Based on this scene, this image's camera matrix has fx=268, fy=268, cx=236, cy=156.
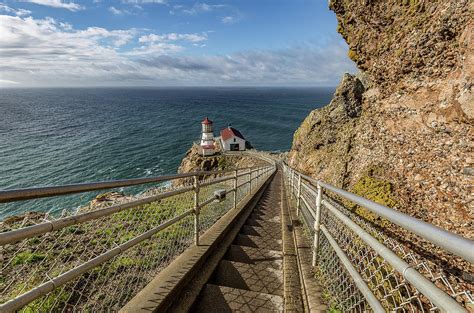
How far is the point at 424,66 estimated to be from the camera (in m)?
6.89

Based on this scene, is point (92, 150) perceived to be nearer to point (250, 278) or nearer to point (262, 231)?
point (262, 231)

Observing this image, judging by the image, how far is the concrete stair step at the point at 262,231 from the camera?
612 cm

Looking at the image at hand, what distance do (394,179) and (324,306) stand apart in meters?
4.78

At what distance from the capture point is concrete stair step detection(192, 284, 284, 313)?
320 centimetres

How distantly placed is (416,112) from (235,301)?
6537 mm

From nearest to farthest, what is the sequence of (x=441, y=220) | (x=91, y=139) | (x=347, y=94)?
(x=441, y=220) → (x=347, y=94) → (x=91, y=139)

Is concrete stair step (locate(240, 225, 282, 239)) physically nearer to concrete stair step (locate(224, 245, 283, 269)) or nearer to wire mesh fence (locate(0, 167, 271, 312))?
wire mesh fence (locate(0, 167, 271, 312))

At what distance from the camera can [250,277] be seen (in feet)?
13.2

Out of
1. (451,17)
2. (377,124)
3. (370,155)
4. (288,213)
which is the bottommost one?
(288,213)

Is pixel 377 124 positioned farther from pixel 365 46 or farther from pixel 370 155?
pixel 365 46

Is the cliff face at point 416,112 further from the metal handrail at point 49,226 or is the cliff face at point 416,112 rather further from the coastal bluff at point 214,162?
the coastal bluff at point 214,162

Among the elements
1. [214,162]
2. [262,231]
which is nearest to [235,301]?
[262,231]

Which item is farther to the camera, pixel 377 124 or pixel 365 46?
pixel 365 46

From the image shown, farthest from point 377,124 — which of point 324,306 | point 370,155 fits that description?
point 324,306
